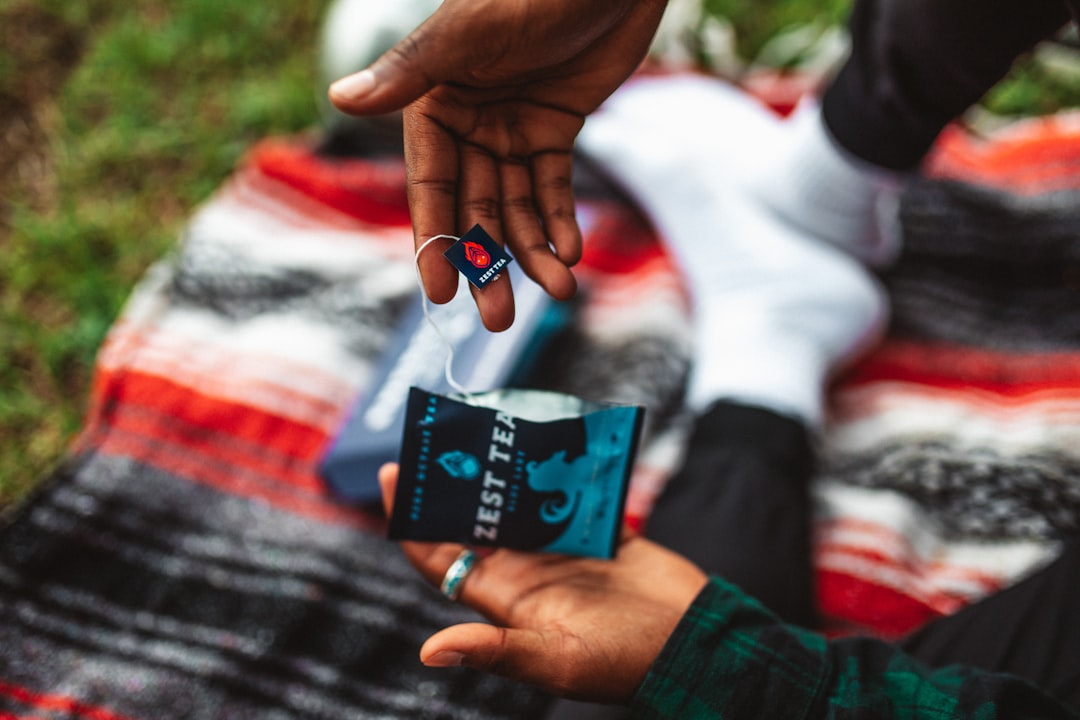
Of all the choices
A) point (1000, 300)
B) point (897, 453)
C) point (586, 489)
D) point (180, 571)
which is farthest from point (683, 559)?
point (1000, 300)

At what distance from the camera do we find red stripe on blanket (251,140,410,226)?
139cm

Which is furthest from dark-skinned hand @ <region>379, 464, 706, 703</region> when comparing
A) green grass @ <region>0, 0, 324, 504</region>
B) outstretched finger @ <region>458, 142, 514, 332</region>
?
green grass @ <region>0, 0, 324, 504</region>

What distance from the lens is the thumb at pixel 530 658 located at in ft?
1.94

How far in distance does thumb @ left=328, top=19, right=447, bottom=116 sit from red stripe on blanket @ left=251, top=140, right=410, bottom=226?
0.83 meters

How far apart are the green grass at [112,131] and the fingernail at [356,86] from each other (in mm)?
953

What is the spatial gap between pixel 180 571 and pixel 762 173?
956mm

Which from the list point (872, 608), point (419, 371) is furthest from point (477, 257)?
point (872, 608)

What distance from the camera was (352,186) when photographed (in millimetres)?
1395

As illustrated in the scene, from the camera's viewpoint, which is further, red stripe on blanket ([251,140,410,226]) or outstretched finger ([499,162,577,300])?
red stripe on blanket ([251,140,410,226])

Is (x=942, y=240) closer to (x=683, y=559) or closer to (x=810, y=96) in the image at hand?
(x=810, y=96)

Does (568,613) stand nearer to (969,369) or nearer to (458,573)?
(458,573)

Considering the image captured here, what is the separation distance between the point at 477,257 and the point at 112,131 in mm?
1261

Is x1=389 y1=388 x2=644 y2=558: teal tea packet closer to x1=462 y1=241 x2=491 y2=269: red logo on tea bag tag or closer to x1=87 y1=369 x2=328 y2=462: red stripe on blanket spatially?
x1=462 y1=241 x2=491 y2=269: red logo on tea bag tag

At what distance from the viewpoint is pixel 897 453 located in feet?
3.62
